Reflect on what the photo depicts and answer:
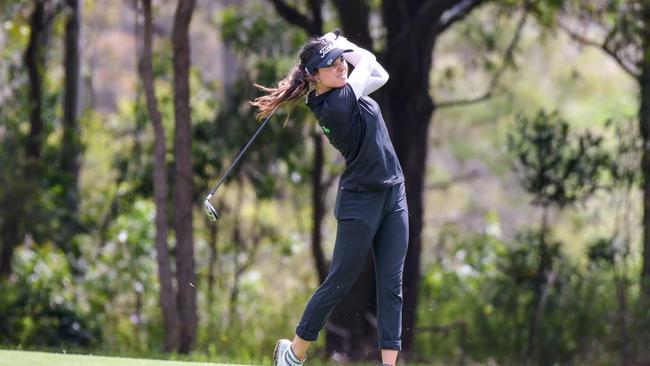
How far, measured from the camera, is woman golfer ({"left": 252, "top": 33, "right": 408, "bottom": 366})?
6680 millimetres

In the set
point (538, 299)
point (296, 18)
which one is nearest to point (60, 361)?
point (296, 18)

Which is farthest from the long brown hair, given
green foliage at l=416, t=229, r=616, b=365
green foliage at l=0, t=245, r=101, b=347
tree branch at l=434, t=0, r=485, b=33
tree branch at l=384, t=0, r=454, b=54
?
green foliage at l=416, t=229, r=616, b=365

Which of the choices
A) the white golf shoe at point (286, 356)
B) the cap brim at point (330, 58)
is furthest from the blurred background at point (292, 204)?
the cap brim at point (330, 58)

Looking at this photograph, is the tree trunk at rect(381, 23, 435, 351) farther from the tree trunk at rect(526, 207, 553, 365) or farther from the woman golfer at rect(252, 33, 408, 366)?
the woman golfer at rect(252, 33, 408, 366)

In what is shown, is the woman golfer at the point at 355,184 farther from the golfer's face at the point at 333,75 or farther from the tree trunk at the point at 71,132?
the tree trunk at the point at 71,132

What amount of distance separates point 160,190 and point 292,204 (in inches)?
350

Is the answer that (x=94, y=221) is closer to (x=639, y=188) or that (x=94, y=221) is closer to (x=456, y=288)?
(x=456, y=288)

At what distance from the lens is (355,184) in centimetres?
675

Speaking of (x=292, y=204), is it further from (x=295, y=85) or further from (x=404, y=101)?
(x=295, y=85)

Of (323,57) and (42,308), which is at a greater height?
(323,57)

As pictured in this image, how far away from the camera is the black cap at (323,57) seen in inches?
263

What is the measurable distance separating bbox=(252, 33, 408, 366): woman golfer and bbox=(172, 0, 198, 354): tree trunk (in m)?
4.68

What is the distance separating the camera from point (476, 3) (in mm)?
14055

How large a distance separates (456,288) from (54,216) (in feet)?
19.5
